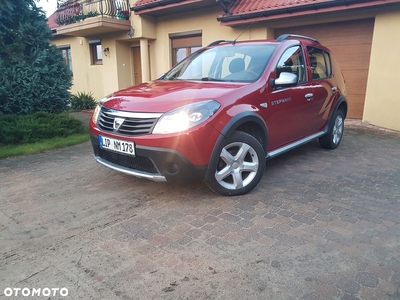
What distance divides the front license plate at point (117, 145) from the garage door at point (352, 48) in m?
6.74

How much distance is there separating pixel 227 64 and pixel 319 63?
180 cm

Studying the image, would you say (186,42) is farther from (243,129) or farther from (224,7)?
(243,129)

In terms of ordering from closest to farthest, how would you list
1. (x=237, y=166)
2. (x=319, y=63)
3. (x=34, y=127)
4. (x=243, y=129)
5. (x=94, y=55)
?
(x=237, y=166) < (x=243, y=129) < (x=319, y=63) < (x=34, y=127) < (x=94, y=55)

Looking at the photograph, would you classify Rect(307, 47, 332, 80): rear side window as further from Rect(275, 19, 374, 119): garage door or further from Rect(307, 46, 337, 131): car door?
Rect(275, 19, 374, 119): garage door

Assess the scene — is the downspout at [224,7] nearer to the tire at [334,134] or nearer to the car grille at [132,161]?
the tire at [334,134]

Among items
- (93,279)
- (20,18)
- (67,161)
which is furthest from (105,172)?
(20,18)

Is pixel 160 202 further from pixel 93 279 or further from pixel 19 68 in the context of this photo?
pixel 19 68

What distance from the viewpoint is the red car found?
3.06 m

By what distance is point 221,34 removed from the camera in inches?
384

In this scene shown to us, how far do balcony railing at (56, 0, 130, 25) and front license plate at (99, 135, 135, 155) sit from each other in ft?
29.6

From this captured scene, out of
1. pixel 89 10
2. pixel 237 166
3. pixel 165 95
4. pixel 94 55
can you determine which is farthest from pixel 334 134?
pixel 94 55

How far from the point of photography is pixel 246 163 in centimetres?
350

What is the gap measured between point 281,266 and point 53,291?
1556 millimetres

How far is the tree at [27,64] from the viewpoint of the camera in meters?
6.46
